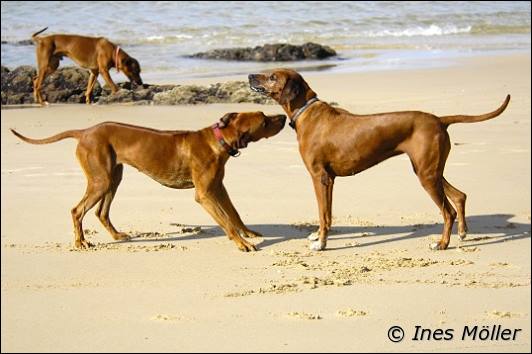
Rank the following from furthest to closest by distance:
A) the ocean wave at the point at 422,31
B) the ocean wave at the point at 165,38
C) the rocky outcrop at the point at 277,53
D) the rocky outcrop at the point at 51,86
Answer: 1. the ocean wave at the point at 422,31
2. the ocean wave at the point at 165,38
3. the rocky outcrop at the point at 277,53
4. the rocky outcrop at the point at 51,86

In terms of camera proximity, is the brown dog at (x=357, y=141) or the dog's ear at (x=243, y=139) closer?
the brown dog at (x=357, y=141)

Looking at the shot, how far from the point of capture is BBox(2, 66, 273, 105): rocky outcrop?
14.2 m

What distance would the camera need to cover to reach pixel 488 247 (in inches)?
287

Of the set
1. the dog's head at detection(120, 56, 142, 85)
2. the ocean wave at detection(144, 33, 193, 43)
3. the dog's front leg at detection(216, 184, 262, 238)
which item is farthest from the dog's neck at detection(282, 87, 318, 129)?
the ocean wave at detection(144, 33, 193, 43)

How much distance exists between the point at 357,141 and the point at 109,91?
8.61 metres

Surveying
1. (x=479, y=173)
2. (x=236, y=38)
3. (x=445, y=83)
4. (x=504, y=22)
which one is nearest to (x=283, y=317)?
(x=479, y=173)

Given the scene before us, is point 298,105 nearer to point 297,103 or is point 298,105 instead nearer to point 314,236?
point 297,103

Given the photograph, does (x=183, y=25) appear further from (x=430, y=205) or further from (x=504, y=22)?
(x=430, y=205)

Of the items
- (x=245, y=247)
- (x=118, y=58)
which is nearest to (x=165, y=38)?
(x=118, y=58)

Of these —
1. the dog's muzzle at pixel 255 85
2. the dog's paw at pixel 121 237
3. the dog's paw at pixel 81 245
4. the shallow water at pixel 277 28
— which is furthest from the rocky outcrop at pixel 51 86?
the dog's muzzle at pixel 255 85

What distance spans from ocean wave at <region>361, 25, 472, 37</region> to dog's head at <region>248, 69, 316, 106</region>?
64.4ft

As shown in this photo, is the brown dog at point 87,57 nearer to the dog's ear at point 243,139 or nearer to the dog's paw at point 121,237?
the dog's paw at point 121,237

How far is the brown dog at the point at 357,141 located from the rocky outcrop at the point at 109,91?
641cm

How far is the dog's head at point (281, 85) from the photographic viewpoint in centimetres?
752
